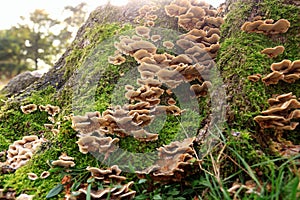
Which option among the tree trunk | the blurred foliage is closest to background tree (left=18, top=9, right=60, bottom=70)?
the blurred foliage

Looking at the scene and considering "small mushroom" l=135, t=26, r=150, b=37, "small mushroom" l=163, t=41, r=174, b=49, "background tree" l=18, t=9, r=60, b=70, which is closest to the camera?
"small mushroom" l=163, t=41, r=174, b=49

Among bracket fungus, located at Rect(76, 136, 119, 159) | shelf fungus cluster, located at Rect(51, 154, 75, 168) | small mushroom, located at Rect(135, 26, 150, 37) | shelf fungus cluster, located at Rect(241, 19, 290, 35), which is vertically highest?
small mushroom, located at Rect(135, 26, 150, 37)

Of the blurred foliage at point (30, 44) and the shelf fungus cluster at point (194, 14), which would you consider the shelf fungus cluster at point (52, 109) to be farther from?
the blurred foliage at point (30, 44)

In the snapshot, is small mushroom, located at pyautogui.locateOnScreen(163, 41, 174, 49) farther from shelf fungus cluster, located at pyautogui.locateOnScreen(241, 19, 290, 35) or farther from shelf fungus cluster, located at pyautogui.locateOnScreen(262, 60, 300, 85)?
shelf fungus cluster, located at pyautogui.locateOnScreen(262, 60, 300, 85)

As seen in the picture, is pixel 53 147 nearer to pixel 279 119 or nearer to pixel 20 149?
pixel 20 149

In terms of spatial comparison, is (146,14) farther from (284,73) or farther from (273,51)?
(284,73)

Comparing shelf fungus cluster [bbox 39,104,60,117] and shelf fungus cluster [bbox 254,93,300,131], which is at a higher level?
shelf fungus cluster [bbox 39,104,60,117]

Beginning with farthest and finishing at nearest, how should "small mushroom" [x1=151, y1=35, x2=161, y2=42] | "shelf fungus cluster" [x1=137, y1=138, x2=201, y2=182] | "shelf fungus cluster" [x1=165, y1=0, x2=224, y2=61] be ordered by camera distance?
"small mushroom" [x1=151, y1=35, x2=161, y2=42], "shelf fungus cluster" [x1=165, y1=0, x2=224, y2=61], "shelf fungus cluster" [x1=137, y1=138, x2=201, y2=182]
